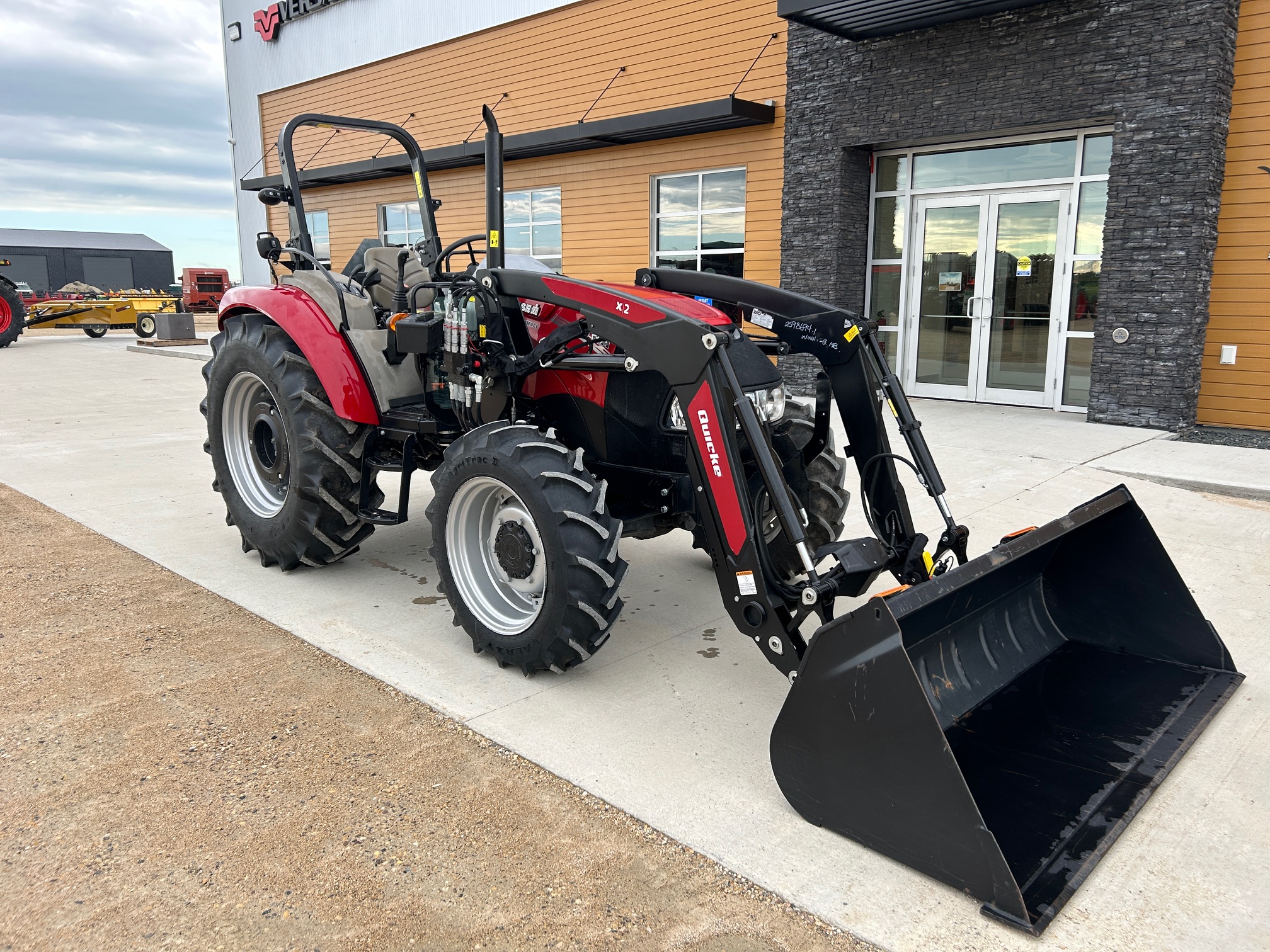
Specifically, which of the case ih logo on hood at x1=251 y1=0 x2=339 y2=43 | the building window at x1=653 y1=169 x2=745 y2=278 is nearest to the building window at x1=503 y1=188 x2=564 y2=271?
the building window at x1=653 y1=169 x2=745 y2=278

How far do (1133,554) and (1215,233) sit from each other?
23.2 ft

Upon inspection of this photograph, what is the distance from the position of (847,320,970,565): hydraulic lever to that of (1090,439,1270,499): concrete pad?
438 centimetres

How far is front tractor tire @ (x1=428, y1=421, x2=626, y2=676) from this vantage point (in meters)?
3.36

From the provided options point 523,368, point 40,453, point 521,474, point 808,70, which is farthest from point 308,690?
point 808,70

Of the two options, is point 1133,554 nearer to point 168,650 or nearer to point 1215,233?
point 168,650

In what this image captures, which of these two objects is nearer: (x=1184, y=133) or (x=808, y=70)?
(x=1184, y=133)

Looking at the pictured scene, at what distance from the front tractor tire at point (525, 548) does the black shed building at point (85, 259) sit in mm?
51670

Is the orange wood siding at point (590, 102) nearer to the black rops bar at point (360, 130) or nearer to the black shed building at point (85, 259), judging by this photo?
the black rops bar at point (360, 130)

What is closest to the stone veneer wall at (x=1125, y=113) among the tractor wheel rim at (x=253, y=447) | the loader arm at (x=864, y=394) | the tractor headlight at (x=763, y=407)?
the loader arm at (x=864, y=394)

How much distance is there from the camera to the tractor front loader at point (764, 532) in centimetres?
257

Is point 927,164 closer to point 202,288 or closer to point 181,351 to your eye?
point 181,351

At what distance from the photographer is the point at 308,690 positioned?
3.62 m

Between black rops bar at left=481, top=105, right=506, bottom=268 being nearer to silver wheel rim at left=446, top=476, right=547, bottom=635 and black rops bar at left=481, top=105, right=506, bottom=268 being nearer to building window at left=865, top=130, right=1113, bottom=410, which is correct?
silver wheel rim at left=446, top=476, right=547, bottom=635

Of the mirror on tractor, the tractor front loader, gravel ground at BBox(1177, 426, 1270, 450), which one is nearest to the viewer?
the tractor front loader
